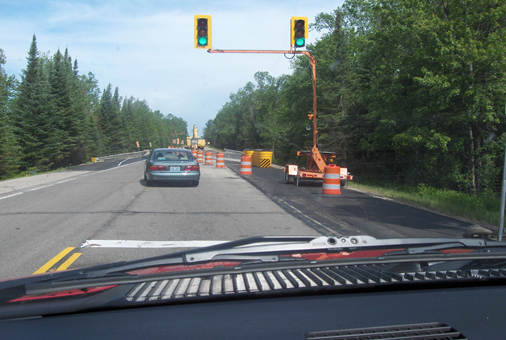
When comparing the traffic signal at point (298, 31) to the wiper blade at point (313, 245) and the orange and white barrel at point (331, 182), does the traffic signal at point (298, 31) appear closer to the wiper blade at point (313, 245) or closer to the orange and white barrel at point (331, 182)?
the orange and white barrel at point (331, 182)

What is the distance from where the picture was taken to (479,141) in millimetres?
22609

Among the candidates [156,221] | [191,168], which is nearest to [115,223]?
[156,221]

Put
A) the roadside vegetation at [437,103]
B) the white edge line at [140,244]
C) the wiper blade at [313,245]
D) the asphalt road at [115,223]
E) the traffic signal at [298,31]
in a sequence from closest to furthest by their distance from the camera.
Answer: the wiper blade at [313,245] → the asphalt road at [115,223] → the white edge line at [140,244] → the traffic signal at [298,31] → the roadside vegetation at [437,103]

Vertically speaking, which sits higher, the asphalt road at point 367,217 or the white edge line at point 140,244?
the white edge line at point 140,244

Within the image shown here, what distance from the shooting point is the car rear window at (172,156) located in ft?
53.4

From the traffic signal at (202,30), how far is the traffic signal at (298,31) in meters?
2.62

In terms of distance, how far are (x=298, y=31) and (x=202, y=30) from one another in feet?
9.81

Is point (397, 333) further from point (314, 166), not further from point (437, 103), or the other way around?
point (437, 103)

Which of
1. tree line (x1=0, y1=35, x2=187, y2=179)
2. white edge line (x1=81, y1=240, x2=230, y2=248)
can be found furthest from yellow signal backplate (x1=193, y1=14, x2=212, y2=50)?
tree line (x1=0, y1=35, x2=187, y2=179)

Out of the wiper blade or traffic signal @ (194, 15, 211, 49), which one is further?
traffic signal @ (194, 15, 211, 49)

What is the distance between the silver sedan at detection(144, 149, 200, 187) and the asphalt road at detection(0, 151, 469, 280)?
2.57 ft

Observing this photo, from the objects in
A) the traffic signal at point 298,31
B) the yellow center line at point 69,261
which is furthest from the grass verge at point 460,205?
the yellow center line at point 69,261

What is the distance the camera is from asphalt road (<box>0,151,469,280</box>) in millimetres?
6266

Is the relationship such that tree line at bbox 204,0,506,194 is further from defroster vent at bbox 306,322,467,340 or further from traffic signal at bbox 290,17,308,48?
defroster vent at bbox 306,322,467,340
